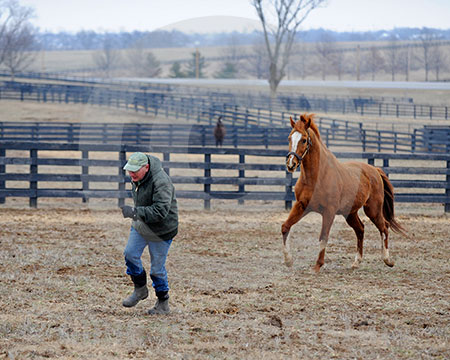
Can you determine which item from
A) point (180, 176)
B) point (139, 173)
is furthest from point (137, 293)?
point (180, 176)

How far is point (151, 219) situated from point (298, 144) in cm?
262

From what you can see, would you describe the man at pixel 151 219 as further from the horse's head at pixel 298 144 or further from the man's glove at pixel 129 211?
the horse's head at pixel 298 144

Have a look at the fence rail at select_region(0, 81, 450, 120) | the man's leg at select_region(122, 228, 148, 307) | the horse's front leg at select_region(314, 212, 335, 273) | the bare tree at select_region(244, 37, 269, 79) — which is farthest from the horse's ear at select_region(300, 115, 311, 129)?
the bare tree at select_region(244, 37, 269, 79)

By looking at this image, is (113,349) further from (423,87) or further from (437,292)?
(423,87)

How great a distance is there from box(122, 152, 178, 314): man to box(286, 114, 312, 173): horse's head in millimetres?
2077

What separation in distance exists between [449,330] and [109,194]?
9.29 meters

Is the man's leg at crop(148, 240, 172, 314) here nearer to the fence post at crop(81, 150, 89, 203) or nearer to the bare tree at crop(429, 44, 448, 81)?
the fence post at crop(81, 150, 89, 203)

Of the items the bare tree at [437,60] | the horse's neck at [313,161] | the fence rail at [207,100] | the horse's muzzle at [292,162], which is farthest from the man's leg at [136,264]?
the bare tree at [437,60]

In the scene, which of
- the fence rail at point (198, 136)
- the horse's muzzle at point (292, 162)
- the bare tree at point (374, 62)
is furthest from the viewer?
the bare tree at point (374, 62)

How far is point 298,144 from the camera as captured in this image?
24.5ft

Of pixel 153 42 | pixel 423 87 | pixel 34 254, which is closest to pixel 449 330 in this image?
pixel 34 254

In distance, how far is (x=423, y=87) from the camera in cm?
5697

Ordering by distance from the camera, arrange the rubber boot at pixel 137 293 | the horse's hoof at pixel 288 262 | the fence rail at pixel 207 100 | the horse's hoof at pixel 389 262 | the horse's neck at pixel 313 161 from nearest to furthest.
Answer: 1. the rubber boot at pixel 137 293
2. the horse's neck at pixel 313 161
3. the horse's hoof at pixel 288 262
4. the horse's hoof at pixel 389 262
5. the fence rail at pixel 207 100

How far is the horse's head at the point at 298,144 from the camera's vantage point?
7379 mm
